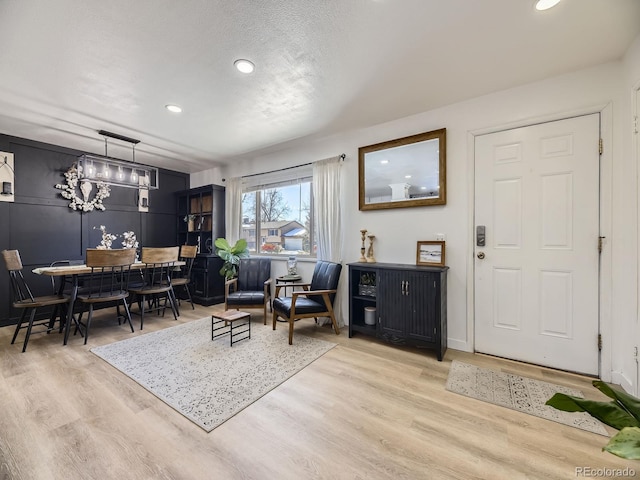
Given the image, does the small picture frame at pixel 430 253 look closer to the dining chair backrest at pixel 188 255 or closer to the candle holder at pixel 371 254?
the candle holder at pixel 371 254

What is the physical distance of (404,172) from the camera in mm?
3160

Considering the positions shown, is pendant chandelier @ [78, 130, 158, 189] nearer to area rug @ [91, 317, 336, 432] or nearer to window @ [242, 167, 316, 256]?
window @ [242, 167, 316, 256]

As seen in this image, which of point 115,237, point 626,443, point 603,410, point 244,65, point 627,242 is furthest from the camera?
point 115,237

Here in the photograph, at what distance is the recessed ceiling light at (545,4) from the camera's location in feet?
5.27

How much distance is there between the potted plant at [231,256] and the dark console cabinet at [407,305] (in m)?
2.11

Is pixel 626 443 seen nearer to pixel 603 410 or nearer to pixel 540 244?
pixel 603 410

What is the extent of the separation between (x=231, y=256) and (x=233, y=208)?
3.47 ft

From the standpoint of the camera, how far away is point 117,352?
2.75 metres

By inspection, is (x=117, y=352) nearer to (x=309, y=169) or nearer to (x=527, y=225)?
(x=309, y=169)

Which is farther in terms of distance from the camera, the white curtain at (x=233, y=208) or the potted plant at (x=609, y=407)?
the white curtain at (x=233, y=208)

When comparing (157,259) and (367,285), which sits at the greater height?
(157,259)

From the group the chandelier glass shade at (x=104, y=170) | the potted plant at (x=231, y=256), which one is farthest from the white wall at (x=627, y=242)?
the chandelier glass shade at (x=104, y=170)

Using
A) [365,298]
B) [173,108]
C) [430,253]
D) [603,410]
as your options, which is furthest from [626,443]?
[173,108]

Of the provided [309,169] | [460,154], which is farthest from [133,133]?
[460,154]
